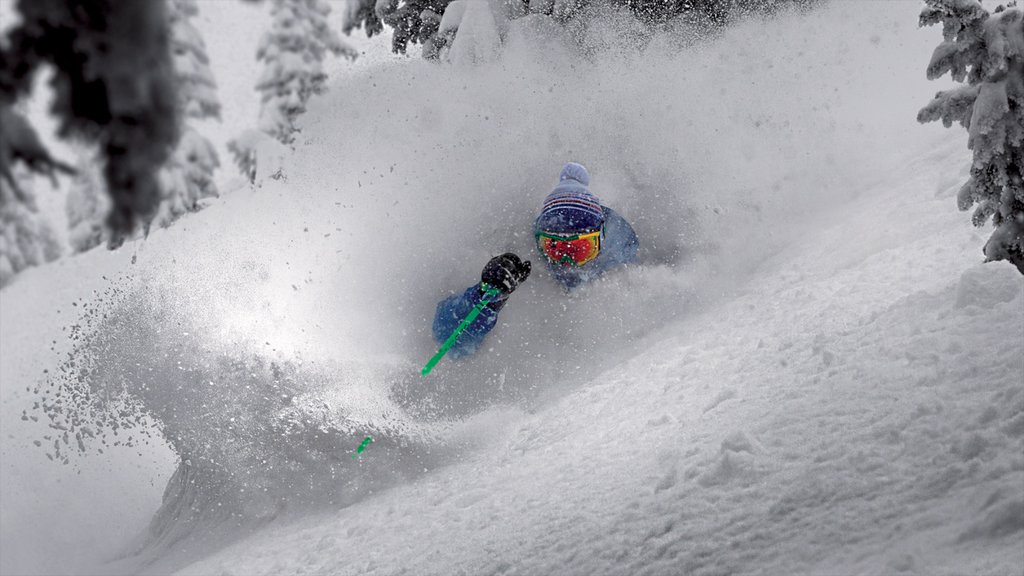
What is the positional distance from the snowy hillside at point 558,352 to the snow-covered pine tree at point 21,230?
3.05m

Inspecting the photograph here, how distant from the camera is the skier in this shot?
627 cm

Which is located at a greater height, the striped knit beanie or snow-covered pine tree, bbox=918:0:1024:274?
the striped knit beanie

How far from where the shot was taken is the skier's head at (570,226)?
6.53 meters

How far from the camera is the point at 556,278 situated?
7141 mm

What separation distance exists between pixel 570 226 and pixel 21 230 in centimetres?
524

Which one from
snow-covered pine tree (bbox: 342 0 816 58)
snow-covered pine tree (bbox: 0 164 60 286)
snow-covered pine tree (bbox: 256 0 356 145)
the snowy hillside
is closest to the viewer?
snow-covered pine tree (bbox: 0 164 60 286)

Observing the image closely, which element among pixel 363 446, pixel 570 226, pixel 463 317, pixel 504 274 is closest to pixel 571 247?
pixel 570 226

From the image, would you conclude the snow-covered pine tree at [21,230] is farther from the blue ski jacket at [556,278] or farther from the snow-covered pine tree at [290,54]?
the blue ski jacket at [556,278]

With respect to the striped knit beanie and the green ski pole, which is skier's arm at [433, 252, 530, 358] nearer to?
the green ski pole

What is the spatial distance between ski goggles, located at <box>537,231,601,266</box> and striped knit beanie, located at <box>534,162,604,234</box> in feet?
0.19

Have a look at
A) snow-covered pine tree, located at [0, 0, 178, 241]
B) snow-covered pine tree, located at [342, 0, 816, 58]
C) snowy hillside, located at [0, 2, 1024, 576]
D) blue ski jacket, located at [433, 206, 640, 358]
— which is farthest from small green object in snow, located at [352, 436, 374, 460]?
snow-covered pine tree, located at [0, 0, 178, 241]

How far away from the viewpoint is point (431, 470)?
5.97 meters

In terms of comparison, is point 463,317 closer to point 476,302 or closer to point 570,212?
point 476,302

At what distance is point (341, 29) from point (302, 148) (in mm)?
5519
